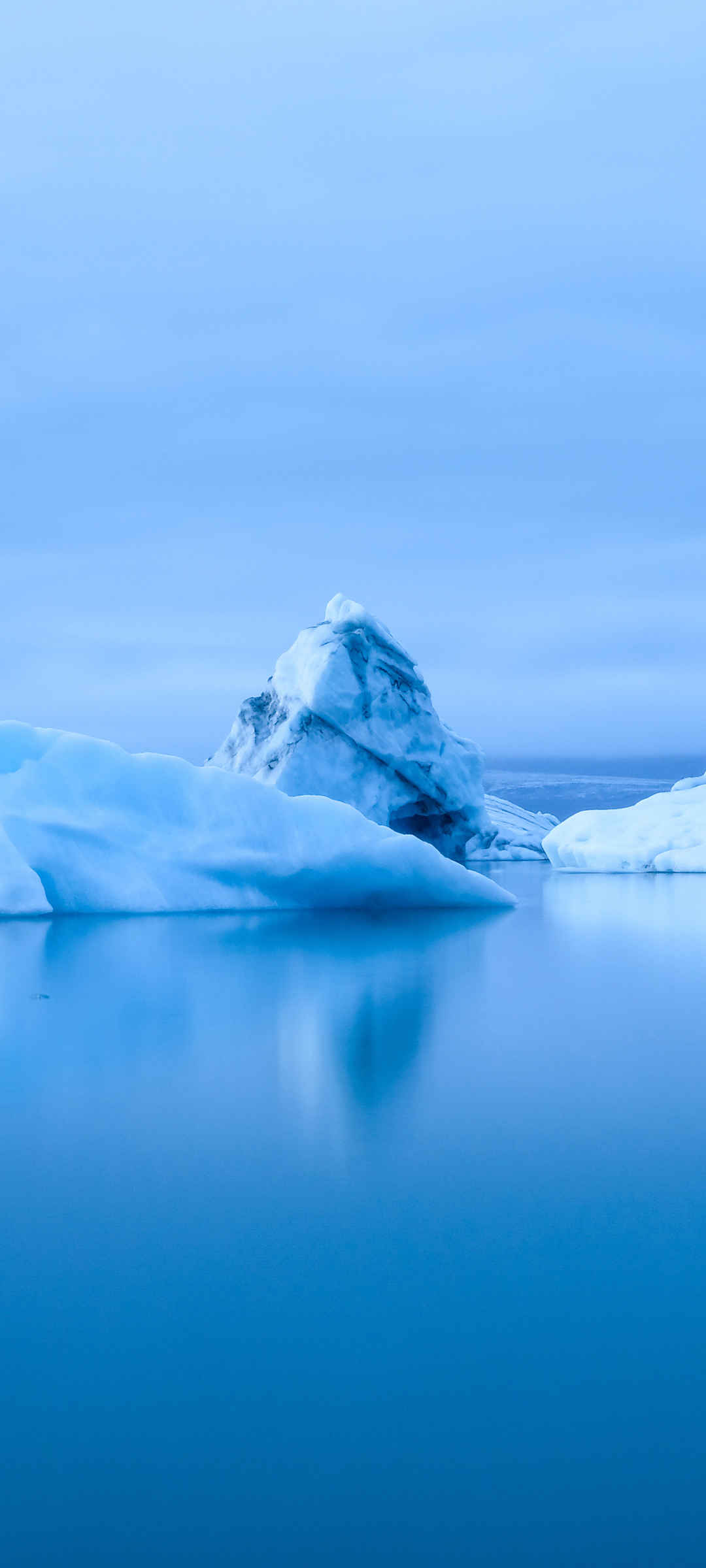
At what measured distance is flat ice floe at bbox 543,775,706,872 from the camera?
1430 centimetres

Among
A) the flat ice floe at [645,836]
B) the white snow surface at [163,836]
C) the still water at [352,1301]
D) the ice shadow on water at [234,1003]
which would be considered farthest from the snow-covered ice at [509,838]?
the still water at [352,1301]

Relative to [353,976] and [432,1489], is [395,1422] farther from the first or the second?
[353,976]

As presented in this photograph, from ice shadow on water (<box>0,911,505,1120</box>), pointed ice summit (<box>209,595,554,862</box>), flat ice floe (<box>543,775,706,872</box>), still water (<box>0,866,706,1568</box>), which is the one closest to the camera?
still water (<box>0,866,706,1568</box>)

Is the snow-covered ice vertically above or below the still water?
above

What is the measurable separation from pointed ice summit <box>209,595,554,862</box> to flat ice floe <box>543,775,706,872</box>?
1736 millimetres

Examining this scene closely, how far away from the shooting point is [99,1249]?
137cm

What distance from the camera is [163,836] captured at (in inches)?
281

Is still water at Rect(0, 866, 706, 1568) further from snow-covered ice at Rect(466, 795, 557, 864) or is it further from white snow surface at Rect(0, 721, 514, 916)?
snow-covered ice at Rect(466, 795, 557, 864)

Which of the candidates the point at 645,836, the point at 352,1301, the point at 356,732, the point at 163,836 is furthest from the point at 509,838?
the point at 352,1301

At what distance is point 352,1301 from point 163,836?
6.05m

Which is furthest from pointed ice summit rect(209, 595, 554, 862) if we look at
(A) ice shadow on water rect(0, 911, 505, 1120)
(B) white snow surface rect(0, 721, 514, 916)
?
(A) ice shadow on water rect(0, 911, 505, 1120)

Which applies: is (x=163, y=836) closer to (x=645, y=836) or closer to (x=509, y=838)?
(x=645, y=836)

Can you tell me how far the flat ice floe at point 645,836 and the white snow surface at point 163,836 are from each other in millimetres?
7578

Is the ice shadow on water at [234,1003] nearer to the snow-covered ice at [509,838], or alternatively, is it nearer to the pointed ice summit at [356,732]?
the pointed ice summit at [356,732]
